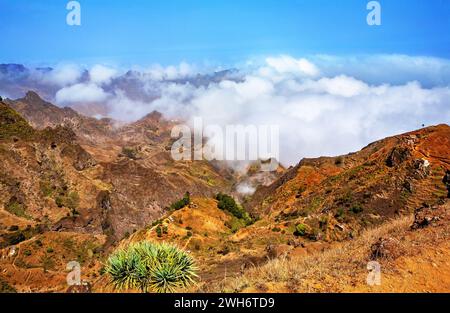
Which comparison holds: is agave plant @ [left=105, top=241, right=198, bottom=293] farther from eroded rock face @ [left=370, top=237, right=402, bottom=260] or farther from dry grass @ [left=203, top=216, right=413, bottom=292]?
eroded rock face @ [left=370, top=237, right=402, bottom=260]

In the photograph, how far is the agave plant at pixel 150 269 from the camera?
44.1ft

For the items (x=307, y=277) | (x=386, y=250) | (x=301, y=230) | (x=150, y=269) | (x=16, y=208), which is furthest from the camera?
(x=16, y=208)

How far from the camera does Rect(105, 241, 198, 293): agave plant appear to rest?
1345cm

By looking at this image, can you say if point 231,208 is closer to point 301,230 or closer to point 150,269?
point 301,230

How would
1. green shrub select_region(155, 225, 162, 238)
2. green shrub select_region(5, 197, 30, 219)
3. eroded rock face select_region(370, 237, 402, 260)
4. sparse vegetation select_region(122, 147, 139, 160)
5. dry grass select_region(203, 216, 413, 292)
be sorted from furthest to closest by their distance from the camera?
sparse vegetation select_region(122, 147, 139, 160), green shrub select_region(5, 197, 30, 219), green shrub select_region(155, 225, 162, 238), eroded rock face select_region(370, 237, 402, 260), dry grass select_region(203, 216, 413, 292)

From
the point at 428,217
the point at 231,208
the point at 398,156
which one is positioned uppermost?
the point at 398,156

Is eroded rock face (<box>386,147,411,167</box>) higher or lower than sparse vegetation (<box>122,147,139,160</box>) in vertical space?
lower

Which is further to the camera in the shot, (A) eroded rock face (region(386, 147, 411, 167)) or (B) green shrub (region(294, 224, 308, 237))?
(A) eroded rock face (region(386, 147, 411, 167))

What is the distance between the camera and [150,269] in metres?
13.6

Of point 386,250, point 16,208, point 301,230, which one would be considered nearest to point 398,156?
point 301,230

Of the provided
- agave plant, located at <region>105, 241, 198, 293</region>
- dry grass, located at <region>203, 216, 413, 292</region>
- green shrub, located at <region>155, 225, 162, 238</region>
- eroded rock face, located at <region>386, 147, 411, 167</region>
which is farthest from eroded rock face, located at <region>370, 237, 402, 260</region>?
green shrub, located at <region>155, 225, 162, 238</region>

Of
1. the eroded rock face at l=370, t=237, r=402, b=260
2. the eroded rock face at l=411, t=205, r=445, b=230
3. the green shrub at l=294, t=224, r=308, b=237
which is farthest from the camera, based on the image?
the green shrub at l=294, t=224, r=308, b=237

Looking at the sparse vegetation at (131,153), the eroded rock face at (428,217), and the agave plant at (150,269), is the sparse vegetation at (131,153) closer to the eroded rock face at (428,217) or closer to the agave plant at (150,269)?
the eroded rock face at (428,217)
